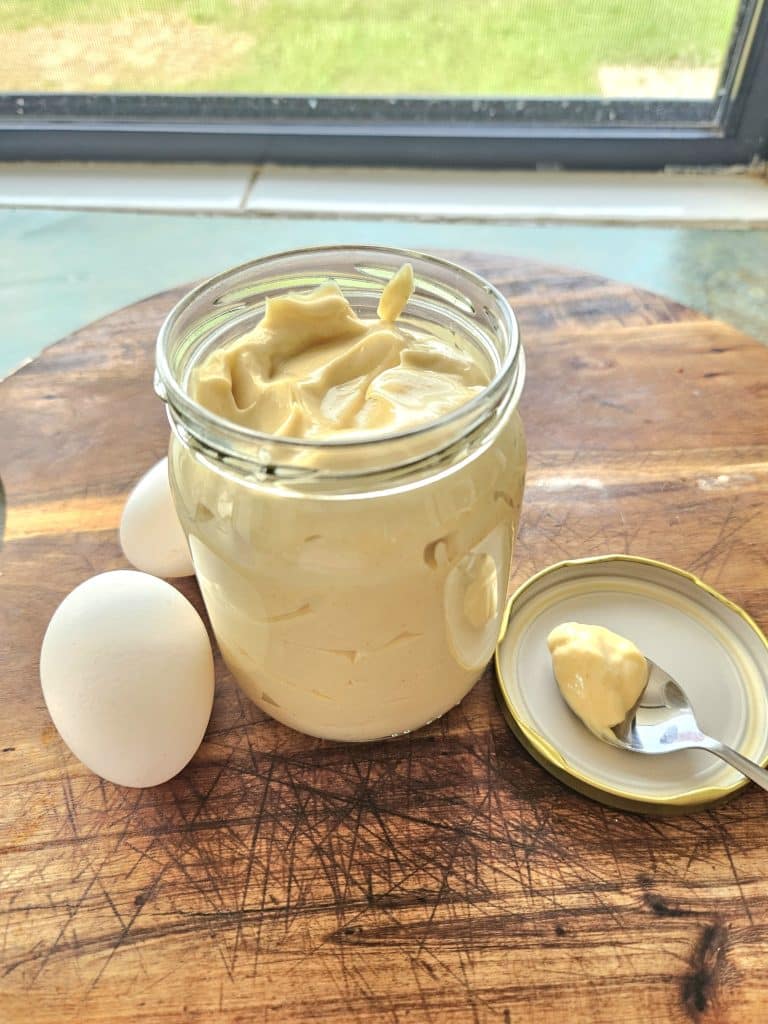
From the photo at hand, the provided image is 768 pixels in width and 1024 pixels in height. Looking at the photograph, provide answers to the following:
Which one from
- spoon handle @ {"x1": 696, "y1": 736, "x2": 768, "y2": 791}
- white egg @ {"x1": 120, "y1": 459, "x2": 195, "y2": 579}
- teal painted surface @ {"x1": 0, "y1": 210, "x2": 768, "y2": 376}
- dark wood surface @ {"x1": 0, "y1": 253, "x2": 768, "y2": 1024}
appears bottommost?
teal painted surface @ {"x1": 0, "y1": 210, "x2": 768, "y2": 376}

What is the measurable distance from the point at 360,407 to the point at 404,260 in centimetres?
18

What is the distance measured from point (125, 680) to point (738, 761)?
47 cm

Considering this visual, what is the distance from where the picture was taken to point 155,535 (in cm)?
86

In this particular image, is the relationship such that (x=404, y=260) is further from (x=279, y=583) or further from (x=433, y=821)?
(x=433, y=821)

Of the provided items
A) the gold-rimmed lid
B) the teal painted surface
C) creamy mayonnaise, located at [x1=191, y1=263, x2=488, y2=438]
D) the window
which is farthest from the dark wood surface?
the window

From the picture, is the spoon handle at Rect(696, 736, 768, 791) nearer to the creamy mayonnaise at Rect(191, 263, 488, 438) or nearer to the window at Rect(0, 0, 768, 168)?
the creamy mayonnaise at Rect(191, 263, 488, 438)

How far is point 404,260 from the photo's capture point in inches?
29.7

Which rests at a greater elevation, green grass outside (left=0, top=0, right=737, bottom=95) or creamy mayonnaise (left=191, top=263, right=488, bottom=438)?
creamy mayonnaise (left=191, top=263, right=488, bottom=438)

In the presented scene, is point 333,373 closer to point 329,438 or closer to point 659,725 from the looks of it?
point 329,438

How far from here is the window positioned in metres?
2.04

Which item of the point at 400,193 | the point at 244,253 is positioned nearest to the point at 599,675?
the point at 244,253

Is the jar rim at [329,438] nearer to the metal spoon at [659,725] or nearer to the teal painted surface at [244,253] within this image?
the metal spoon at [659,725]

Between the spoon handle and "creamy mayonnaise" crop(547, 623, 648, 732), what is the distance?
7 centimetres

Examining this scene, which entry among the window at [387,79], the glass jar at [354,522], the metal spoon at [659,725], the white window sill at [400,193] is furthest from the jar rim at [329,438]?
the window at [387,79]
